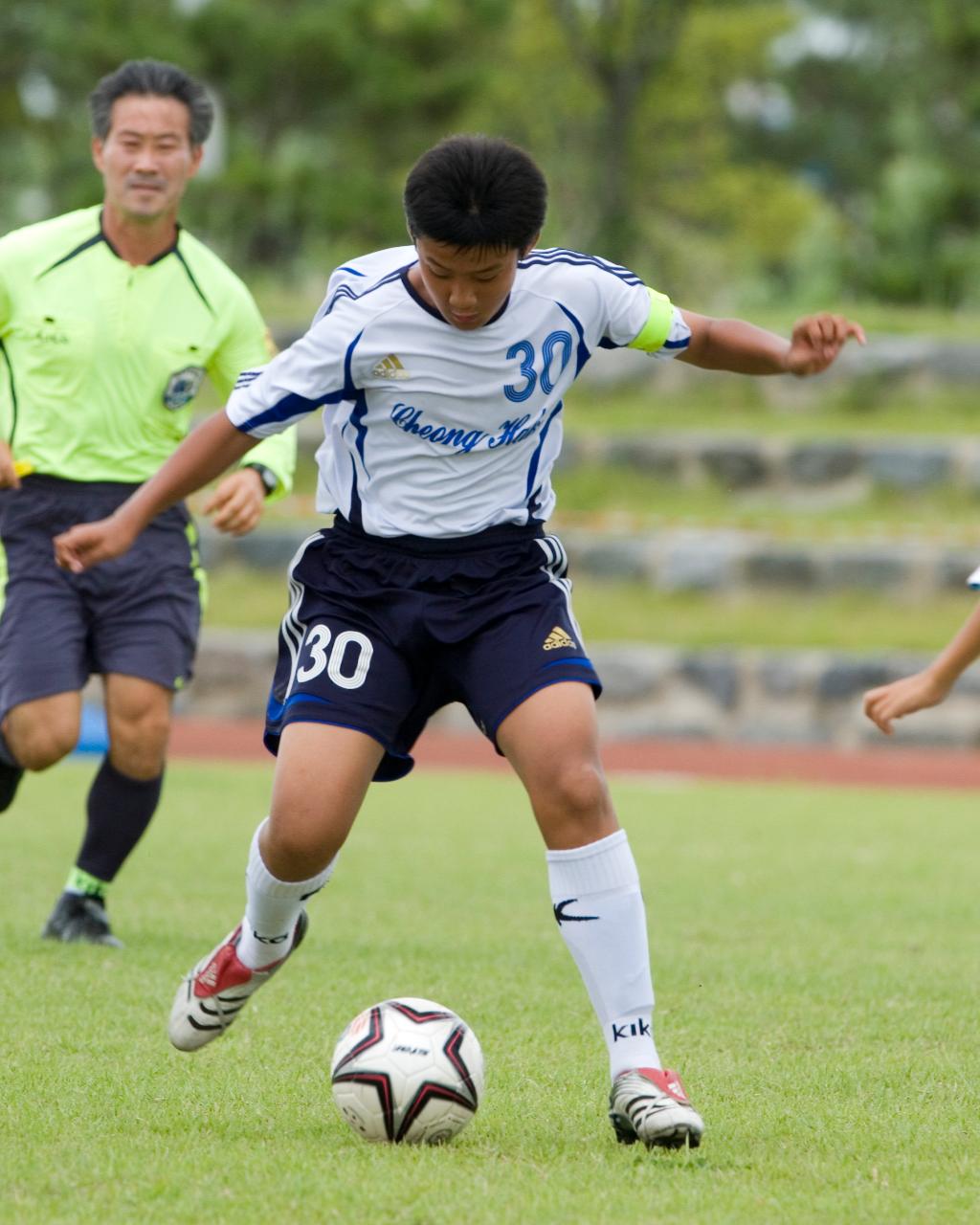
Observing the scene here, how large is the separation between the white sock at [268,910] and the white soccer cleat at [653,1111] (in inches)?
33.7

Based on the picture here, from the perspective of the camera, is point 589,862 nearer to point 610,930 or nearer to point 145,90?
point 610,930

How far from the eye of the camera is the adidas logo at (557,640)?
4.21 meters

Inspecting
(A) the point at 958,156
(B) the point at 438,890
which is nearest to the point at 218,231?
(A) the point at 958,156

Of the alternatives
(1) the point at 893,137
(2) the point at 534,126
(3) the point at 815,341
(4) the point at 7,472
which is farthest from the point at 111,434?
(1) the point at 893,137

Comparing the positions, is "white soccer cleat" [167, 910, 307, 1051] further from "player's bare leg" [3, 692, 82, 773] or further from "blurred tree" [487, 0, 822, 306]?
"blurred tree" [487, 0, 822, 306]

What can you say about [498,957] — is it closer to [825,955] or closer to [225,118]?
[825,955]

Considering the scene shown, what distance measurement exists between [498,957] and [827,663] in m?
9.78

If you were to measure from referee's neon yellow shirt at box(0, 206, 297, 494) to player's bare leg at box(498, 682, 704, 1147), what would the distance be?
7.42 feet

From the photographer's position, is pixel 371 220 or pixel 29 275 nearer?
pixel 29 275

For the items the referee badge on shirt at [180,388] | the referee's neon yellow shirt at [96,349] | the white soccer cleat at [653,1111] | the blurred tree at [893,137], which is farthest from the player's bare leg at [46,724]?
the blurred tree at [893,137]

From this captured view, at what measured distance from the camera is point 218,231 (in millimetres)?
29203

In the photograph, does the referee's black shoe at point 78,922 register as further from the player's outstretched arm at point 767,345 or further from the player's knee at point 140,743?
the player's outstretched arm at point 767,345

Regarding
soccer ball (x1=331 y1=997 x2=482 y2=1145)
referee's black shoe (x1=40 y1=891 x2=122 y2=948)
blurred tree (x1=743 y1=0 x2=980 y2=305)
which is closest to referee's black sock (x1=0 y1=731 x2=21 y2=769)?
referee's black shoe (x1=40 y1=891 x2=122 y2=948)

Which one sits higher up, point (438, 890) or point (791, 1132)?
point (791, 1132)
